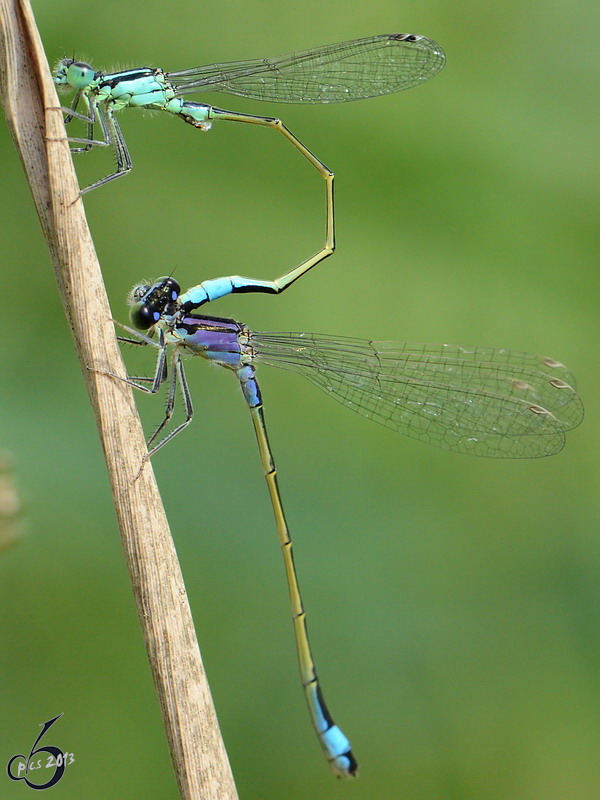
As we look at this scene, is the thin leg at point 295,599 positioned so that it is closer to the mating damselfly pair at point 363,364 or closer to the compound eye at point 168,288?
the mating damselfly pair at point 363,364

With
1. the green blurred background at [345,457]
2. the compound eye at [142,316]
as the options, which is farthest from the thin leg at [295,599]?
the compound eye at [142,316]

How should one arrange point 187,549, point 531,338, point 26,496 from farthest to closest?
1. point 531,338
2. point 187,549
3. point 26,496

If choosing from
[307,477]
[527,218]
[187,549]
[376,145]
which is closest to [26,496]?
[187,549]

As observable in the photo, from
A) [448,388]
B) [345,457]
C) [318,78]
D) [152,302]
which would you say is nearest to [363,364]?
[448,388]

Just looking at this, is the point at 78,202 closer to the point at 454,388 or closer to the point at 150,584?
the point at 150,584
